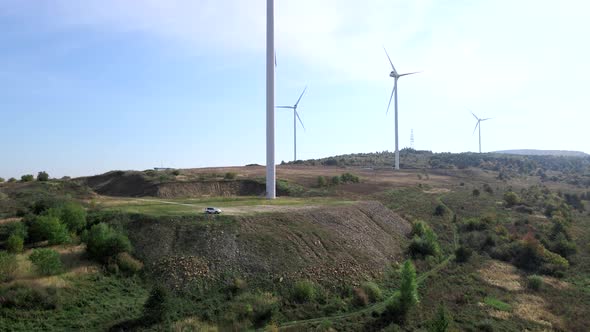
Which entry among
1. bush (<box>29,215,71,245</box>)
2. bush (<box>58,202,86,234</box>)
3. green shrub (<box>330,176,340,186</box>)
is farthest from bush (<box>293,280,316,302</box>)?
green shrub (<box>330,176,340,186</box>)

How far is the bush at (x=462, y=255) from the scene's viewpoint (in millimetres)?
50594

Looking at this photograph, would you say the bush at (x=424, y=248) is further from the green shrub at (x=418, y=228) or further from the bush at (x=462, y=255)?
the green shrub at (x=418, y=228)

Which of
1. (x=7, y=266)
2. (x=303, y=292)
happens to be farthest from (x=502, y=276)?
(x=7, y=266)

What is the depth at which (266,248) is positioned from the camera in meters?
39.1

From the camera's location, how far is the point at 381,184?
299 ft

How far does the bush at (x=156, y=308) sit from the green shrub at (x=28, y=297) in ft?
17.2

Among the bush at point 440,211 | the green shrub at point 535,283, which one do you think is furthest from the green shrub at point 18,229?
the bush at point 440,211

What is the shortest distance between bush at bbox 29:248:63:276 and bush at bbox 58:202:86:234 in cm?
711

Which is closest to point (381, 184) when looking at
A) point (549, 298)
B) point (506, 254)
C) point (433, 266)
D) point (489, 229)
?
point (489, 229)

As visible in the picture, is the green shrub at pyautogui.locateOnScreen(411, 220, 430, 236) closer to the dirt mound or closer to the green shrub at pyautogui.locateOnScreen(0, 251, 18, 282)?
the dirt mound

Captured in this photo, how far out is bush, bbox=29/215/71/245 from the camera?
33.7m

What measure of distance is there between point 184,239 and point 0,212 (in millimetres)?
17640

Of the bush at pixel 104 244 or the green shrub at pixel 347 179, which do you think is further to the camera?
the green shrub at pixel 347 179

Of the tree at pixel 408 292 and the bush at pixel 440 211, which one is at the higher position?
the bush at pixel 440 211
